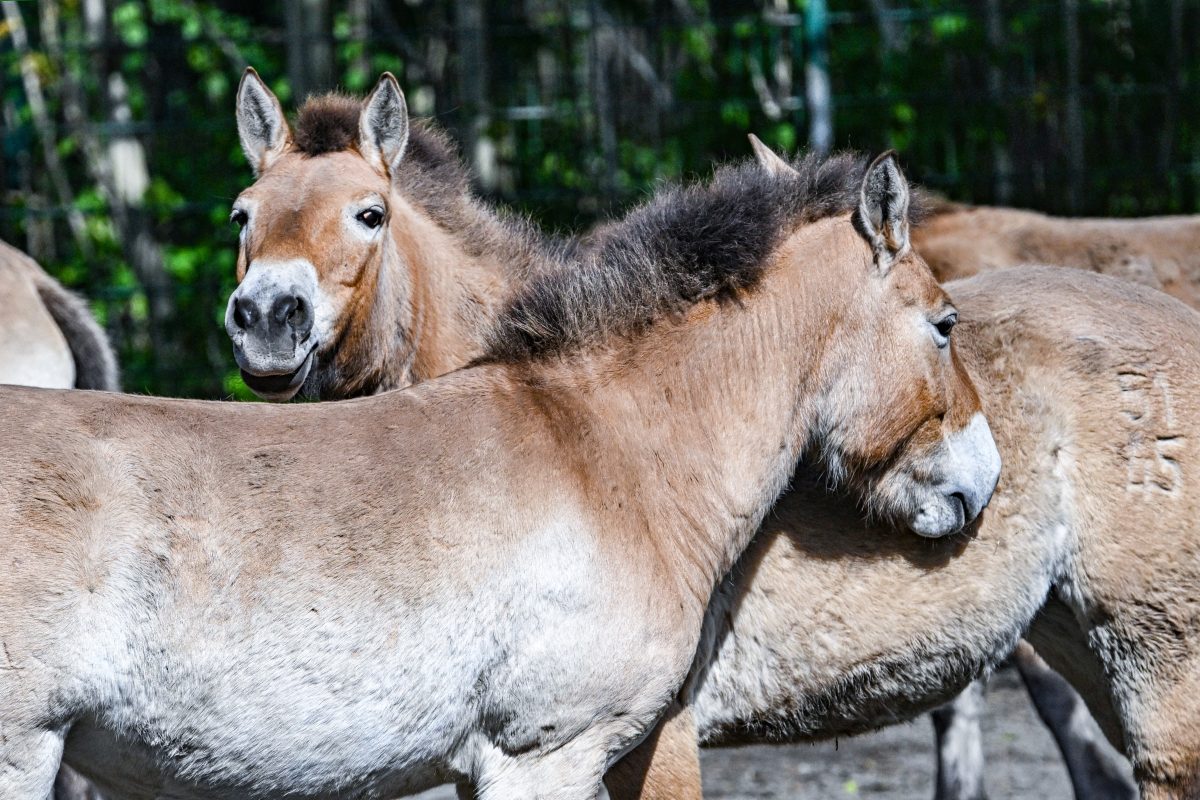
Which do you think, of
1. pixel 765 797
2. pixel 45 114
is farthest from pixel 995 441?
pixel 45 114

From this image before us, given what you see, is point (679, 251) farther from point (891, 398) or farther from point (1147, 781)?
point (1147, 781)

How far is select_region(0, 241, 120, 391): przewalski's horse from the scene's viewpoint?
17.7 feet

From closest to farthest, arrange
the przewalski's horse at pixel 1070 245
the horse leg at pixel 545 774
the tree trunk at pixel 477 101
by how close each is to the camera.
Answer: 1. the horse leg at pixel 545 774
2. the przewalski's horse at pixel 1070 245
3. the tree trunk at pixel 477 101

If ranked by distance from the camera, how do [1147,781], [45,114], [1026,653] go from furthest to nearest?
1. [45,114]
2. [1026,653]
3. [1147,781]

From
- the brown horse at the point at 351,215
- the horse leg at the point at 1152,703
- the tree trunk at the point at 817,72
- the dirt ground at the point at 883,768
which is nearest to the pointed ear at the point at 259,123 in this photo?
the brown horse at the point at 351,215

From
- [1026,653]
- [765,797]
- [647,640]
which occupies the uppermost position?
[647,640]

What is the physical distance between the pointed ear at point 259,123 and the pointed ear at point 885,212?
2.39 m

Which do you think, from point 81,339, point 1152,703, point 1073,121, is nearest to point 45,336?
point 81,339

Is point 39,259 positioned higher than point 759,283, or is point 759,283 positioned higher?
point 759,283

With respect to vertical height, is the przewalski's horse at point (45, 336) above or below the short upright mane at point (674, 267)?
below

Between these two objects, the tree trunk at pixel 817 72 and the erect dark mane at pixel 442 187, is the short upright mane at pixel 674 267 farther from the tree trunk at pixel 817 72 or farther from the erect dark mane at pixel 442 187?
the tree trunk at pixel 817 72

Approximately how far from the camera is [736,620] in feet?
12.7

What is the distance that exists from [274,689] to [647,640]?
889mm

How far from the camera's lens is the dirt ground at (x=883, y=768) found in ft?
19.9
